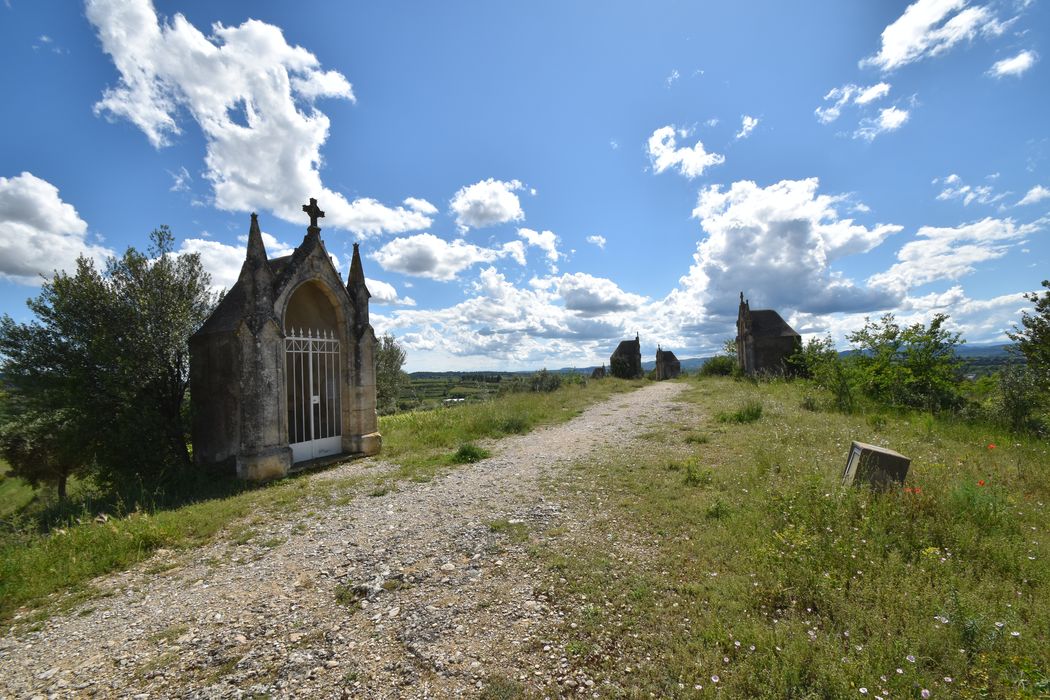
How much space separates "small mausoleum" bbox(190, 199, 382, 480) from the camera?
8.72 m

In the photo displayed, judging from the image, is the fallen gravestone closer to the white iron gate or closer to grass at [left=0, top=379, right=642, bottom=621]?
grass at [left=0, top=379, right=642, bottom=621]

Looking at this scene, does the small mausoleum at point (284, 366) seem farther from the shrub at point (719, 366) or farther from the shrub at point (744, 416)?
the shrub at point (719, 366)

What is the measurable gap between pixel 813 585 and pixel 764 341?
106 ft

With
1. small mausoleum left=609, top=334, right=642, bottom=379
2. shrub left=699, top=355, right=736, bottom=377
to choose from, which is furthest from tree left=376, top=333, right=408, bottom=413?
shrub left=699, top=355, right=736, bottom=377

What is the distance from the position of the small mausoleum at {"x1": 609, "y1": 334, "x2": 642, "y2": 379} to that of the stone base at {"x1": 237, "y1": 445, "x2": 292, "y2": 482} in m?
32.7

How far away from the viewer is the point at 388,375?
3803 cm

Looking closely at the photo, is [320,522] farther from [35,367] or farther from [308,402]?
[35,367]

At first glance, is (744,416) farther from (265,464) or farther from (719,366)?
(719,366)

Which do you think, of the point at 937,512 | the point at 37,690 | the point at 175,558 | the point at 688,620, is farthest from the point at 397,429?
the point at 937,512

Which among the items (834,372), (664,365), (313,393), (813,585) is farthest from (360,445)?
(664,365)

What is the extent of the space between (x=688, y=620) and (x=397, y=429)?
11792 millimetres

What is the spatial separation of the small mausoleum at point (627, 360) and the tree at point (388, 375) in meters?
19.7

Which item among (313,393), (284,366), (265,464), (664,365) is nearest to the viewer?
(265,464)

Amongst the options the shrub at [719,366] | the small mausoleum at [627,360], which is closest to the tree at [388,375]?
the small mausoleum at [627,360]
